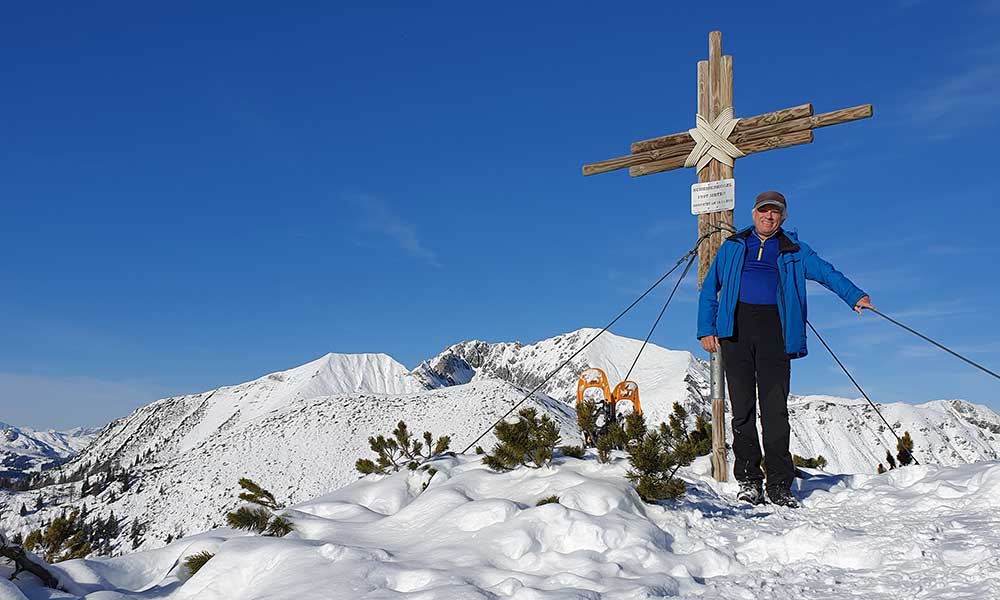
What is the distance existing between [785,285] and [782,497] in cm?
208

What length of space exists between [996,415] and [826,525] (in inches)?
7678

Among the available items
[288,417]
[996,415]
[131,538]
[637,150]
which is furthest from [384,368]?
[637,150]

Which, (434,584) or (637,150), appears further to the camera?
(637,150)

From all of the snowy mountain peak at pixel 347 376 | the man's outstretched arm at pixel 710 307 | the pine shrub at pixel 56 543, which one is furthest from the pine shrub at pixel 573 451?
the snowy mountain peak at pixel 347 376

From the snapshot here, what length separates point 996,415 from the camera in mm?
156625

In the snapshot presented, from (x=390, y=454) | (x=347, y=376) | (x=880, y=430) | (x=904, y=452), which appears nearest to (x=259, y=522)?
(x=390, y=454)

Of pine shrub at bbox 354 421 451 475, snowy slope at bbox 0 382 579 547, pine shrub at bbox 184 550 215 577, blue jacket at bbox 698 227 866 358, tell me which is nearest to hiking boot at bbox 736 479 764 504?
blue jacket at bbox 698 227 866 358

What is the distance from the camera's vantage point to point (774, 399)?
245 inches

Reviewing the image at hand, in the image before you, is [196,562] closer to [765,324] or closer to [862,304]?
[765,324]

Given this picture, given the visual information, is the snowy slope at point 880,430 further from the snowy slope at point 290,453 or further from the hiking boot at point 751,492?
the hiking boot at point 751,492

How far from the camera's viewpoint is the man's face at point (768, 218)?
647 cm

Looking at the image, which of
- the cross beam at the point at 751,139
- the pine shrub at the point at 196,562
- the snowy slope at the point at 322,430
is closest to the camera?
the pine shrub at the point at 196,562

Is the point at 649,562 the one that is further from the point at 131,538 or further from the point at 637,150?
the point at 131,538

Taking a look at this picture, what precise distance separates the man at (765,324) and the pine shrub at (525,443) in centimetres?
189
